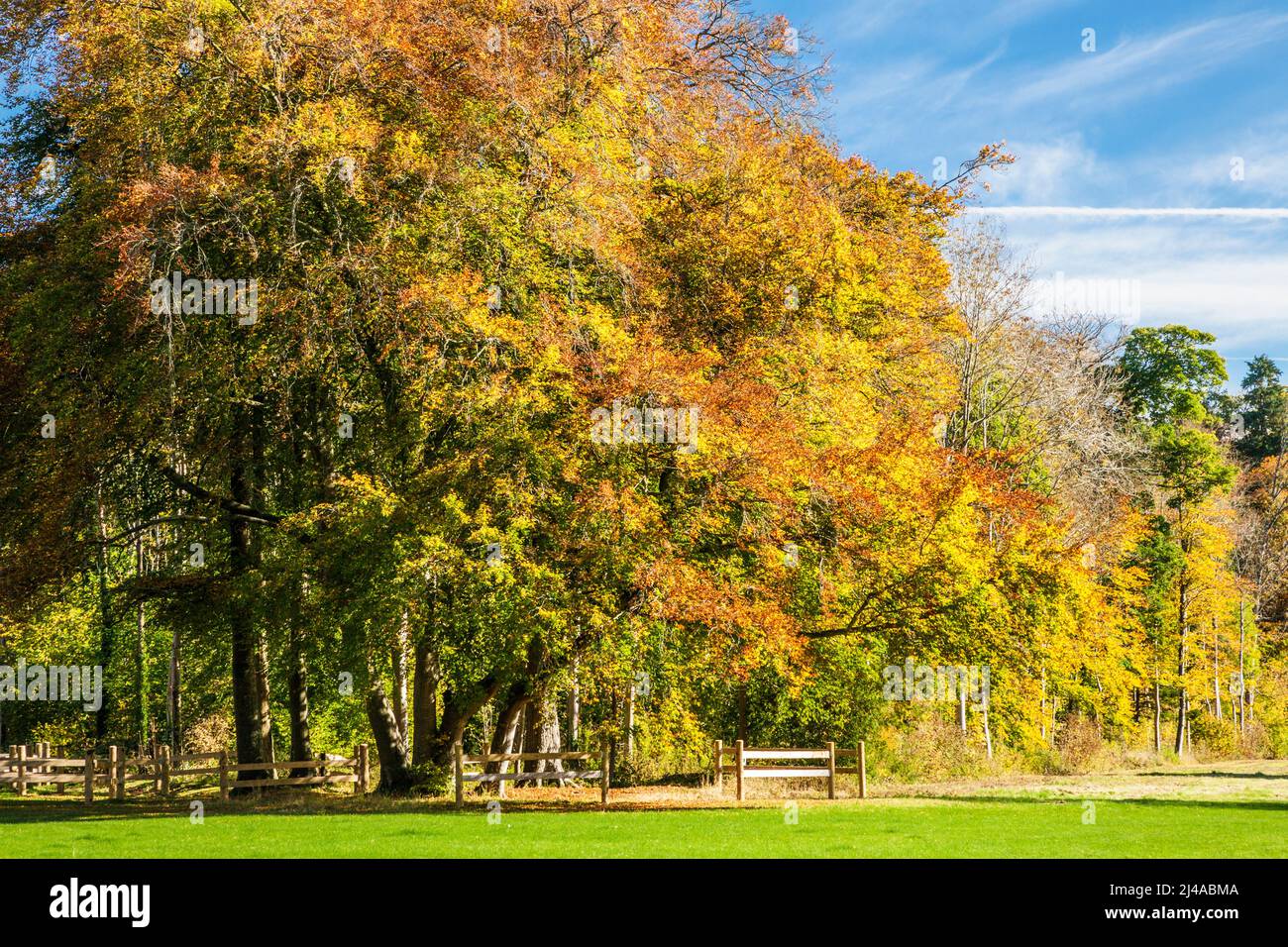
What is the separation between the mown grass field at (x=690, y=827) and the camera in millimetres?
15883

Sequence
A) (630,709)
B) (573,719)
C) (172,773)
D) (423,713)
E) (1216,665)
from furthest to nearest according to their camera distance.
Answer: (1216,665) < (573,719) < (172,773) < (423,713) < (630,709)

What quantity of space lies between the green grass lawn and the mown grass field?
3 centimetres

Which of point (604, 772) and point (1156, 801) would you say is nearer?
point (604, 772)

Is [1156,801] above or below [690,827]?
below

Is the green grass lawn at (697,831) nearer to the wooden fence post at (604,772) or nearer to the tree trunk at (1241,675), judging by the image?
the wooden fence post at (604,772)

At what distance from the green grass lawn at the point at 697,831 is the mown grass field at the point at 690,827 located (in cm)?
3

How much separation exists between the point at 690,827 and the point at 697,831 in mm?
576

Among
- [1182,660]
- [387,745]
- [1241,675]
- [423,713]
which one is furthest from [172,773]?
[1241,675]

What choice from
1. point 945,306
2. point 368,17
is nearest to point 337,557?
point 368,17

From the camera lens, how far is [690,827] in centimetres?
1894

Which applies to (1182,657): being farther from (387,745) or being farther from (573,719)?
(387,745)

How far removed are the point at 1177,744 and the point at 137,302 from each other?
40214 millimetres

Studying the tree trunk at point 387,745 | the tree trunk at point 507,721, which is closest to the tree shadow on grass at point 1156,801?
the tree trunk at point 507,721
